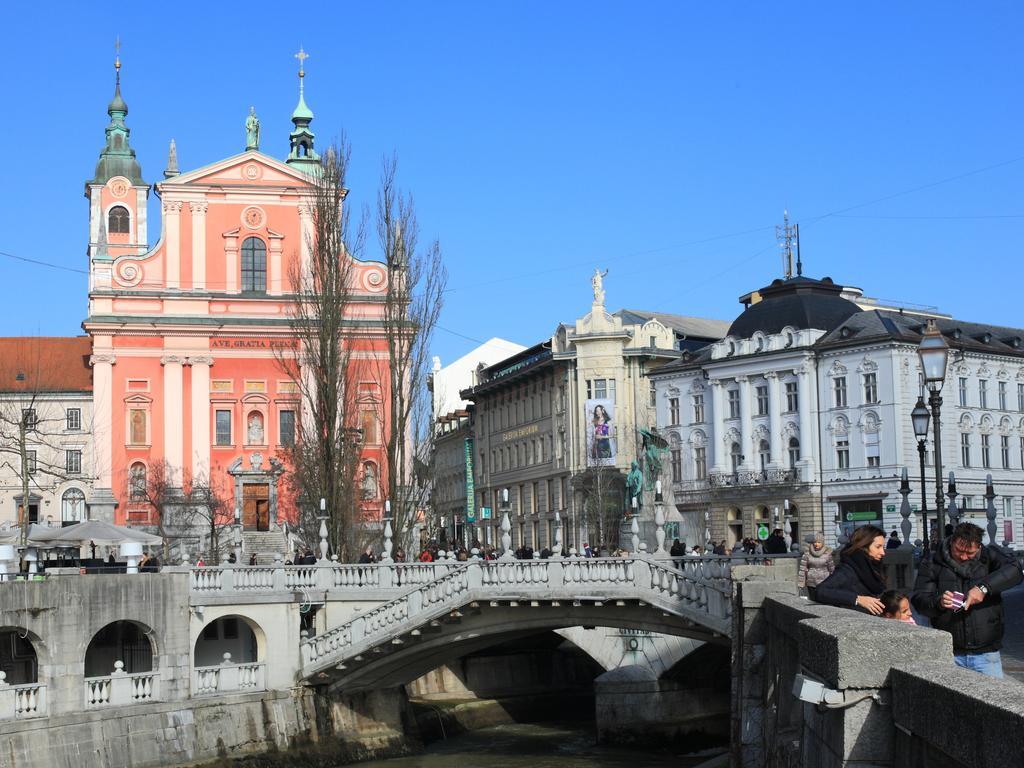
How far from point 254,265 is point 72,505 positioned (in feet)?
57.3

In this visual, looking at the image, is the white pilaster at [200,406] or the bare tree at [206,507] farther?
the white pilaster at [200,406]

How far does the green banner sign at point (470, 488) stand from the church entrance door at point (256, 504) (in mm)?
33453

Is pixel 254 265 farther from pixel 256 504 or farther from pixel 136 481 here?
pixel 136 481

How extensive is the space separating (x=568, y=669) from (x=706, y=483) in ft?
84.5

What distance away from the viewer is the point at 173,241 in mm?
69938

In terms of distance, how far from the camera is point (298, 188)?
70.8m

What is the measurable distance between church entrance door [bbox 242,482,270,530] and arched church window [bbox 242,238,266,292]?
9.26 meters

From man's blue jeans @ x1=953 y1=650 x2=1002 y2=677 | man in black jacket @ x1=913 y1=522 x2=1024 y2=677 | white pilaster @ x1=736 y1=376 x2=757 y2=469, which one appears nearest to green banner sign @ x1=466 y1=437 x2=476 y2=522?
white pilaster @ x1=736 y1=376 x2=757 y2=469

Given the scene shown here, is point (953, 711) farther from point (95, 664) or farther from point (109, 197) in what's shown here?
point (109, 197)

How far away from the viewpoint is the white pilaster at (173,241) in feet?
229

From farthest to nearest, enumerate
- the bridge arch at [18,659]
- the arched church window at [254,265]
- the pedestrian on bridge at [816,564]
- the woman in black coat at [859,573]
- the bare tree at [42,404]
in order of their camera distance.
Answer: the bare tree at [42,404], the arched church window at [254,265], the bridge arch at [18,659], the pedestrian on bridge at [816,564], the woman in black coat at [859,573]

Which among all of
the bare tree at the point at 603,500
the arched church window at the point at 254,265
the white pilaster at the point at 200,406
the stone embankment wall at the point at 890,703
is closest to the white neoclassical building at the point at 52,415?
the white pilaster at the point at 200,406

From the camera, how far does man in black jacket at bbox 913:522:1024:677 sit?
1027 cm

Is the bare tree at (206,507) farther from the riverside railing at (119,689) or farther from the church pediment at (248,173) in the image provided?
the riverside railing at (119,689)
